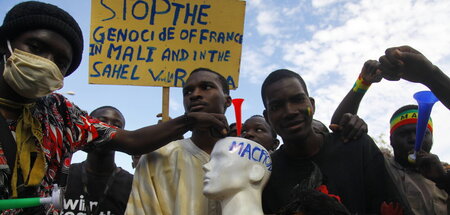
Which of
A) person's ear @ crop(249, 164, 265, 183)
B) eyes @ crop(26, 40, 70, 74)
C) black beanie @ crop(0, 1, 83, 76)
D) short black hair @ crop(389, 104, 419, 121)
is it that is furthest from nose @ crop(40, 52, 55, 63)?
short black hair @ crop(389, 104, 419, 121)

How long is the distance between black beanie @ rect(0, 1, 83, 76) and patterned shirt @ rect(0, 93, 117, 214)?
330 millimetres

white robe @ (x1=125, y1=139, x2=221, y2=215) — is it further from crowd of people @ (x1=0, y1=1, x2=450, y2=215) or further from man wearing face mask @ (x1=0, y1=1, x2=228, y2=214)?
man wearing face mask @ (x1=0, y1=1, x2=228, y2=214)

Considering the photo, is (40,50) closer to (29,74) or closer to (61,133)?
(29,74)

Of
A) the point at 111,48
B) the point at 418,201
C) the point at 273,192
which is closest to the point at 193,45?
the point at 111,48

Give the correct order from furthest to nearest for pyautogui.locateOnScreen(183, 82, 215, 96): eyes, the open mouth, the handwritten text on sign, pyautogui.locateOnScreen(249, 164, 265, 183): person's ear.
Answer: the handwritten text on sign, pyautogui.locateOnScreen(183, 82, 215, 96): eyes, the open mouth, pyautogui.locateOnScreen(249, 164, 265, 183): person's ear

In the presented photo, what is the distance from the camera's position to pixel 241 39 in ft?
12.4

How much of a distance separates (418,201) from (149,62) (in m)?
2.44

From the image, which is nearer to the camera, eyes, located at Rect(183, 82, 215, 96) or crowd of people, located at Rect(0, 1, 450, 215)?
crowd of people, located at Rect(0, 1, 450, 215)

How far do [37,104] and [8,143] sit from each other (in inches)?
11.7

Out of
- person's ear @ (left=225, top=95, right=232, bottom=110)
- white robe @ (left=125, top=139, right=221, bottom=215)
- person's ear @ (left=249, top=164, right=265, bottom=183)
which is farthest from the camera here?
person's ear @ (left=225, top=95, right=232, bottom=110)

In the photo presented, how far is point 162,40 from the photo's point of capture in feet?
12.0

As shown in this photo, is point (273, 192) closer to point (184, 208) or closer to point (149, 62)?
point (184, 208)

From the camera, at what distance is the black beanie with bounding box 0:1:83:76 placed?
1897 millimetres

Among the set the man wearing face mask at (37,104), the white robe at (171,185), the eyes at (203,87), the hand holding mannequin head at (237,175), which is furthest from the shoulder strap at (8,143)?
the eyes at (203,87)
